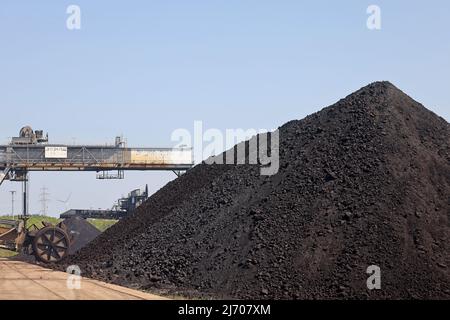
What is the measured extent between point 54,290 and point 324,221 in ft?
32.8

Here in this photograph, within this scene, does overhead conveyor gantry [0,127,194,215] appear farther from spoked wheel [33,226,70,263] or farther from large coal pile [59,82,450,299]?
large coal pile [59,82,450,299]

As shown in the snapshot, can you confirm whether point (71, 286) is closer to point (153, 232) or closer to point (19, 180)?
point (153, 232)

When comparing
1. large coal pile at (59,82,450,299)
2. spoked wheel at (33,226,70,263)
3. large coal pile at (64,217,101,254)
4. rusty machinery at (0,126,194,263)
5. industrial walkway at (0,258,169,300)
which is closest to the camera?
industrial walkway at (0,258,169,300)

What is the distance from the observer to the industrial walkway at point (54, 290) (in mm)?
25123

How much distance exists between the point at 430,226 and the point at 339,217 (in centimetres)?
324

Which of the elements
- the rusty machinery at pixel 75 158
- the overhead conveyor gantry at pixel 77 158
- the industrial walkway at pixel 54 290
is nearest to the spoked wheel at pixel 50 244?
the rusty machinery at pixel 75 158

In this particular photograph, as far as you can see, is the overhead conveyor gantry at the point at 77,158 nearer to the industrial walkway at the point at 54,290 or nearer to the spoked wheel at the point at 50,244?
the spoked wheel at the point at 50,244

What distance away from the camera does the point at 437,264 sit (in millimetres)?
26188

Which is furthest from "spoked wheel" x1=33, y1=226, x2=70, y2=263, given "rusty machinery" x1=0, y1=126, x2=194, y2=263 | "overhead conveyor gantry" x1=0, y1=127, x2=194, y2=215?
"overhead conveyor gantry" x1=0, y1=127, x2=194, y2=215

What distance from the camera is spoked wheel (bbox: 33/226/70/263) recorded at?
50969 millimetres

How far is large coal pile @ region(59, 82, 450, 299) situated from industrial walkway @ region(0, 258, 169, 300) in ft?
4.95

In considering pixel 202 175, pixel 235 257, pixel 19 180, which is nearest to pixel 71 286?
pixel 235 257

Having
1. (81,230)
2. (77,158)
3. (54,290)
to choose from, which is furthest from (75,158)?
(54,290)
